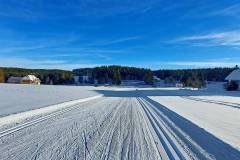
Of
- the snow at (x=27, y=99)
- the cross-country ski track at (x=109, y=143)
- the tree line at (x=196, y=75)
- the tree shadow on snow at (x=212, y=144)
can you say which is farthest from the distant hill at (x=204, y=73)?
the cross-country ski track at (x=109, y=143)

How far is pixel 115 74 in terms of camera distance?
483 feet

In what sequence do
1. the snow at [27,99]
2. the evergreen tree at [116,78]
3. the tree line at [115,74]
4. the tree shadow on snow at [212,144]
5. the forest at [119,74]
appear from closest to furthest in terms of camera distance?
the tree shadow on snow at [212,144]
the snow at [27,99]
the forest at [119,74]
the evergreen tree at [116,78]
the tree line at [115,74]

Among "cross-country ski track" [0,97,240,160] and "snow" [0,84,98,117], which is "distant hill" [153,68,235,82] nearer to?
"snow" [0,84,98,117]

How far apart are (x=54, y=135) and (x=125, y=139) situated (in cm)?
208

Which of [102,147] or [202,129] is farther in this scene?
[202,129]

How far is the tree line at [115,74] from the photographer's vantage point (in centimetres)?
14825

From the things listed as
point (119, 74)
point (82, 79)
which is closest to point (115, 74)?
point (119, 74)

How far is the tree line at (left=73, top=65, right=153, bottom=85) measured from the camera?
486 feet

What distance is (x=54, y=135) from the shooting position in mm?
10094

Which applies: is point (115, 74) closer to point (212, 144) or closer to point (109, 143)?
point (212, 144)

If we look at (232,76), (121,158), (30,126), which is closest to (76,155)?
(121,158)

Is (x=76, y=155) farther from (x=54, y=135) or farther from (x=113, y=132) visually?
(x=113, y=132)

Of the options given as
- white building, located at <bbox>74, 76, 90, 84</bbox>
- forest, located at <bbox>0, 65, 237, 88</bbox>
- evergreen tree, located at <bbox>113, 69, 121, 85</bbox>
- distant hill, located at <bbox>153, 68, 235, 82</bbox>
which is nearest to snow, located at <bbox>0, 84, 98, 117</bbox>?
forest, located at <bbox>0, 65, 237, 88</bbox>

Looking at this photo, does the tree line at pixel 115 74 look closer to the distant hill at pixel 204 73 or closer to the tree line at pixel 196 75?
the tree line at pixel 196 75
